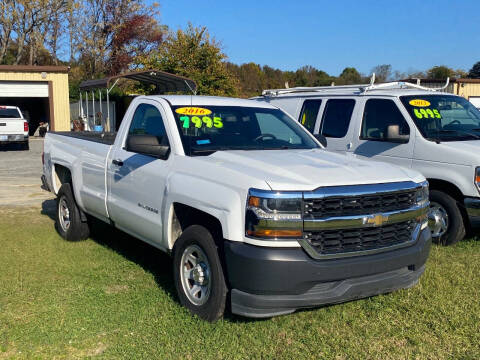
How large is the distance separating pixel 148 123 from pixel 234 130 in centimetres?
95

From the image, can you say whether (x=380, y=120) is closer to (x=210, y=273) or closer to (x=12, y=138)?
(x=210, y=273)

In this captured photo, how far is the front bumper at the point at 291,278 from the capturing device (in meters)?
3.44

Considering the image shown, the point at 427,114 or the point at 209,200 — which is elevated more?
the point at 427,114

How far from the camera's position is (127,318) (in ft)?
13.8

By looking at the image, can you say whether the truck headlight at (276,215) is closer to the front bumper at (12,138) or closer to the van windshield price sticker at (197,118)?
the van windshield price sticker at (197,118)

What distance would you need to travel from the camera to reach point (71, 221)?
652cm

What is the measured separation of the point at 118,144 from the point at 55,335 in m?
Answer: 2.24

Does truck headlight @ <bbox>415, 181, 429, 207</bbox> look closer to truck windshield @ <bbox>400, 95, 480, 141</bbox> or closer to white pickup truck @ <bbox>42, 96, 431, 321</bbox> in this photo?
white pickup truck @ <bbox>42, 96, 431, 321</bbox>

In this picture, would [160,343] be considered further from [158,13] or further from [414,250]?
[158,13]

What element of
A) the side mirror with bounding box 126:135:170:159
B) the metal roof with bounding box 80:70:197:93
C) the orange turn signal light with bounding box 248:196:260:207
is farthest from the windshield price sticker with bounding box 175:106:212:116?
the metal roof with bounding box 80:70:197:93

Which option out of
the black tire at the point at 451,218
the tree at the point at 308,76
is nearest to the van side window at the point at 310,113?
the black tire at the point at 451,218

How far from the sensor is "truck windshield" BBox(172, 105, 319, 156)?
464 centimetres

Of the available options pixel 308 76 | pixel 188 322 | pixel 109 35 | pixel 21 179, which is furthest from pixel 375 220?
pixel 308 76

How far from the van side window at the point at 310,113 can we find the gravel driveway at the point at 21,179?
16.8 ft
